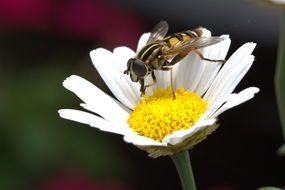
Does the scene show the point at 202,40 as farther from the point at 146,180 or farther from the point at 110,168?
the point at 146,180

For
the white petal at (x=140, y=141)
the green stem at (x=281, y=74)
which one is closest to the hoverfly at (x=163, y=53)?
the white petal at (x=140, y=141)

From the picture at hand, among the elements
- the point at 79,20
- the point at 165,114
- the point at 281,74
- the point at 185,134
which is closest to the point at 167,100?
the point at 165,114

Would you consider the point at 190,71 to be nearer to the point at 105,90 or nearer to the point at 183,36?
the point at 183,36

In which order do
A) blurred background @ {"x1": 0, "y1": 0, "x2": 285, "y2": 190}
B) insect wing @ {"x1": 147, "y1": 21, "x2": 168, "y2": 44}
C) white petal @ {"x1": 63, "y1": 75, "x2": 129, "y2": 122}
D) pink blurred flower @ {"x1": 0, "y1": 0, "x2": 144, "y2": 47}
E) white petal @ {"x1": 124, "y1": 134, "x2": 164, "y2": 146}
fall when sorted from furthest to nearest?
pink blurred flower @ {"x1": 0, "y1": 0, "x2": 144, "y2": 47} < blurred background @ {"x1": 0, "y1": 0, "x2": 285, "y2": 190} < insect wing @ {"x1": 147, "y1": 21, "x2": 168, "y2": 44} < white petal @ {"x1": 63, "y1": 75, "x2": 129, "y2": 122} < white petal @ {"x1": 124, "y1": 134, "x2": 164, "y2": 146}

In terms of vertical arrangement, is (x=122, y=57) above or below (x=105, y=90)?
above

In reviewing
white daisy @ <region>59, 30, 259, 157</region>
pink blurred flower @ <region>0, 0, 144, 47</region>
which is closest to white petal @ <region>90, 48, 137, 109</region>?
white daisy @ <region>59, 30, 259, 157</region>

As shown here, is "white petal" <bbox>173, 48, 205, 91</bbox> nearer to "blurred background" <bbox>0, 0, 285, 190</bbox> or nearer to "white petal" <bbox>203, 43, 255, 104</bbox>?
"white petal" <bbox>203, 43, 255, 104</bbox>

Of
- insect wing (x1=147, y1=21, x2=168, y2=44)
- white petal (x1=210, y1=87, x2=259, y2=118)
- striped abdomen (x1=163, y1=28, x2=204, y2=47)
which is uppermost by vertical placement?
insect wing (x1=147, y1=21, x2=168, y2=44)
